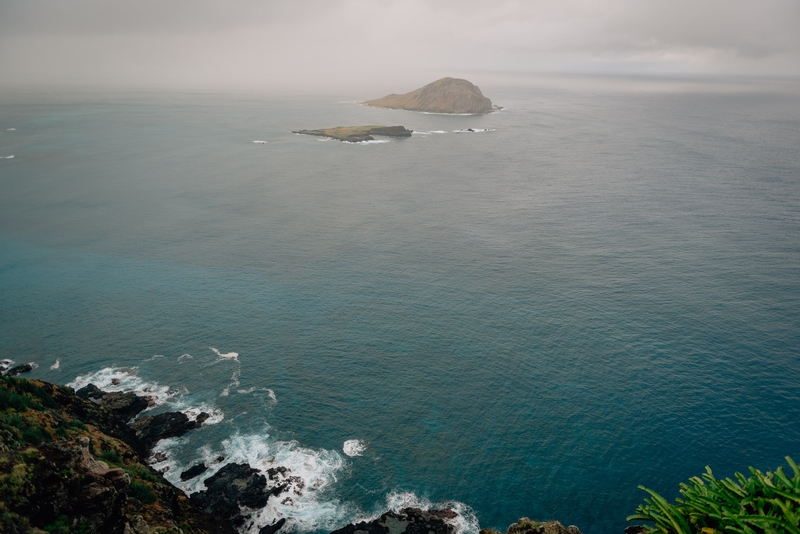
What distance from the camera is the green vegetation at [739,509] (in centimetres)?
3428

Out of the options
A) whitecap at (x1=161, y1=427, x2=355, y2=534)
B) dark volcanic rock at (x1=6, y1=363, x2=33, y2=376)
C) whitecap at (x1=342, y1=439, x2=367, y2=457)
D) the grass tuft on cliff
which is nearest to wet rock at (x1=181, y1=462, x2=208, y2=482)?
whitecap at (x1=161, y1=427, x2=355, y2=534)

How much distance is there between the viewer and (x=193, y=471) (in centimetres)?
7075

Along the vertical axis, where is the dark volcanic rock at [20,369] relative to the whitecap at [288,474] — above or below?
above

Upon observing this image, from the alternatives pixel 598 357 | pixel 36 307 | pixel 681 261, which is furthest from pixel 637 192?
pixel 36 307

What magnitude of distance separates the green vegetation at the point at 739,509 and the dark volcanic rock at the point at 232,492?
49.4 meters

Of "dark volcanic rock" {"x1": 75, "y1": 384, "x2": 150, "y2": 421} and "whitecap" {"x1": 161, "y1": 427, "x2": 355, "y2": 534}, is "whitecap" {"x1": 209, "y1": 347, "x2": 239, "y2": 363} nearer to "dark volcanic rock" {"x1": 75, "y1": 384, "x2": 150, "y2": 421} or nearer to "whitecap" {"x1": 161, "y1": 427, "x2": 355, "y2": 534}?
"dark volcanic rock" {"x1": 75, "y1": 384, "x2": 150, "y2": 421}

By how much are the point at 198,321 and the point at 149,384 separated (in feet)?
68.0

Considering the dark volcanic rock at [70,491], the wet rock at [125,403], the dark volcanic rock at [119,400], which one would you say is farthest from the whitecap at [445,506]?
the dark volcanic rock at [119,400]

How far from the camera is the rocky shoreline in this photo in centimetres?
4616

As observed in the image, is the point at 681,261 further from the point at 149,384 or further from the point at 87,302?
the point at 87,302

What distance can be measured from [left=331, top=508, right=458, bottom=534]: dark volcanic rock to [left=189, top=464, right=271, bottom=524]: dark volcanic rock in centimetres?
1332

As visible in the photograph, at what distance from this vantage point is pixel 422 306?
111438mm

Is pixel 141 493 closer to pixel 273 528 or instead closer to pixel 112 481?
pixel 112 481

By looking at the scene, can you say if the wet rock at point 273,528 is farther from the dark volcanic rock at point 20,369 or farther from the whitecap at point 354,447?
the dark volcanic rock at point 20,369
